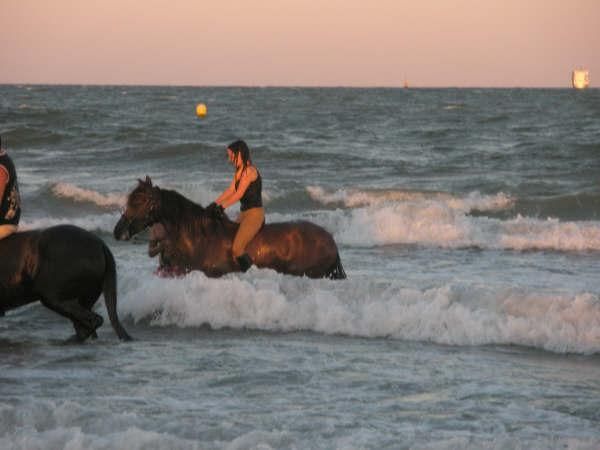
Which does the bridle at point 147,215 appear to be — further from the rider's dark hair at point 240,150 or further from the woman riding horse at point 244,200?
the rider's dark hair at point 240,150

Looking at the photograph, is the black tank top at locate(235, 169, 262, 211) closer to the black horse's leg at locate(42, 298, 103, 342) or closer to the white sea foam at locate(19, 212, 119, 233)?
the black horse's leg at locate(42, 298, 103, 342)

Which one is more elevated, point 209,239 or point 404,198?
point 209,239

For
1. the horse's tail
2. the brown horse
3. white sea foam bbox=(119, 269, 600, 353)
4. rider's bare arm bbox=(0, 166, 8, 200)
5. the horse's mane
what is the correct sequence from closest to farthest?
1. rider's bare arm bbox=(0, 166, 8, 200)
2. the horse's tail
3. white sea foam bbox=(119, 269, 600, 353)
4. the brown horse
5. the horse's mane

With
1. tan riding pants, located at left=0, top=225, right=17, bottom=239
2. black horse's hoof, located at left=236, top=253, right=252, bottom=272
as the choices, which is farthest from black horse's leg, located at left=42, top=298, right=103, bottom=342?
black horse's hoof, located at left=236, top=253, right=252, bottom=272

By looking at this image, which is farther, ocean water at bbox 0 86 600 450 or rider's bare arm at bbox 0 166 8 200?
rider's bare arm at bbox 0 166 8 200

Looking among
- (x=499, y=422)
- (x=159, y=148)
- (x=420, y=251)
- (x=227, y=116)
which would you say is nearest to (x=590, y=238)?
(x=420, y=251)

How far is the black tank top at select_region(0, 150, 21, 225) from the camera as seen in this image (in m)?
9.92

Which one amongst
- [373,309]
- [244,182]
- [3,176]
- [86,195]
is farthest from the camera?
[86,195]

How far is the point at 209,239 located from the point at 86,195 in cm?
1578

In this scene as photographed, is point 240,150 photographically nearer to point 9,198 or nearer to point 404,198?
point 9,198

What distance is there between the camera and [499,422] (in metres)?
7.93

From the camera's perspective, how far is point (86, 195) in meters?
28.0

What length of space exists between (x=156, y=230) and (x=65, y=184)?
16495mm

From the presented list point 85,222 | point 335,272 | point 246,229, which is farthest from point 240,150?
point 85,222
